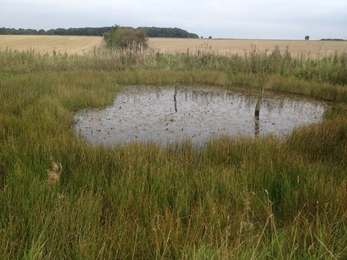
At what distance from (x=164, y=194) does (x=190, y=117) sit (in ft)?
14.8

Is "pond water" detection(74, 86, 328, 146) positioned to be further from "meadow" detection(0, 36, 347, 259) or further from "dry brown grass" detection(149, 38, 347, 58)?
"dry brown grass" detection(149, 38, 347, 58)

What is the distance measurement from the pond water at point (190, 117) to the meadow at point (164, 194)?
692mm

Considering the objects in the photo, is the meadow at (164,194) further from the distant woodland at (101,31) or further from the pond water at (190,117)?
the distant woodland at (101,31)

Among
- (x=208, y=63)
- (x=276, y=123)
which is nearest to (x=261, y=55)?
(x=208, y=63)

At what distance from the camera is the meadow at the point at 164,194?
1.95 m

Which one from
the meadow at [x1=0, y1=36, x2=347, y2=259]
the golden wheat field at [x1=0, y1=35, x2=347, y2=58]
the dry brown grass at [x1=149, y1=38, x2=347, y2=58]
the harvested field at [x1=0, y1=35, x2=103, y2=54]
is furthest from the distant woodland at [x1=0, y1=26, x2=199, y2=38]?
the meadow at [x1=0, y1=36, x2=347, y2=259]

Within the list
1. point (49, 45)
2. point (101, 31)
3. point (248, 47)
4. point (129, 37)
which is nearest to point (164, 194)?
point (129, 37)

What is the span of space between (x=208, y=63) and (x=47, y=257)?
48.1 feet

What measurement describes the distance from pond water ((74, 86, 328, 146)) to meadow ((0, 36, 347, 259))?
69cm

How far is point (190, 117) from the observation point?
7246 millimetres

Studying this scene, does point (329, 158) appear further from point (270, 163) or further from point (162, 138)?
point (162, 138)

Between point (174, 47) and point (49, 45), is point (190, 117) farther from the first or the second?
point (49, 45)

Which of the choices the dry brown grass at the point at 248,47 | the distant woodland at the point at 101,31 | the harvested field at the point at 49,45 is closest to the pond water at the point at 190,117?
the dry brown grass at the point at 248,47

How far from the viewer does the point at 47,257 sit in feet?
5.90
